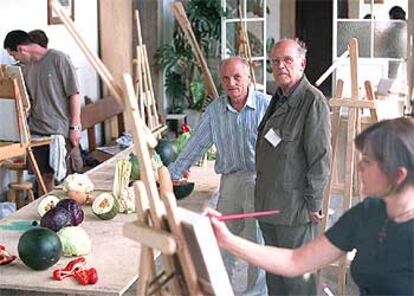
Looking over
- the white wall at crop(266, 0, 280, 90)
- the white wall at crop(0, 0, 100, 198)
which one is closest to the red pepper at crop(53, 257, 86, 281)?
the white wall at crop(0, 0, 100, 198)

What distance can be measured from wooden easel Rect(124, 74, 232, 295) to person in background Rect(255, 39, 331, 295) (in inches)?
67.0

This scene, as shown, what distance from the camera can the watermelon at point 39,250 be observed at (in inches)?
116

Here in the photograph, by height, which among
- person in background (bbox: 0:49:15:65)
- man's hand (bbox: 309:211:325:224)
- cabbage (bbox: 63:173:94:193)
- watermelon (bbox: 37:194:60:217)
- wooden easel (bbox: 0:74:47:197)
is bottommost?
man's hand (bbox: 309:211:325:224)

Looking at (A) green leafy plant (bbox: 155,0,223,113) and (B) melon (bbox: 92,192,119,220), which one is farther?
(A) green leafy plant (bbox: 155,0,223,113)

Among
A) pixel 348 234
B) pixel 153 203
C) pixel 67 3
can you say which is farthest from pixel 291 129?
pixel 67 3

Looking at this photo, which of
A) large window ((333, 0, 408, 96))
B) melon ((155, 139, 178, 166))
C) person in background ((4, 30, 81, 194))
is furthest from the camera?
large window ((333, 0, 408, 96))

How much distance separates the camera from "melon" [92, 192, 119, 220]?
3691 mm

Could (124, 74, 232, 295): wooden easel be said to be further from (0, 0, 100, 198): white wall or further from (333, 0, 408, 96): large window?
(333, 0, 408, 96): large window

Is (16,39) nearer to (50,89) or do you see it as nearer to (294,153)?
(50,89)

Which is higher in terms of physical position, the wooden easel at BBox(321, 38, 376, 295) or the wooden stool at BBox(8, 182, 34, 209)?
the wooden easel at BBox(321, 38, 376, 295)

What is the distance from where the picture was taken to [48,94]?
5574 mm

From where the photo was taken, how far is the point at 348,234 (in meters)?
1.99

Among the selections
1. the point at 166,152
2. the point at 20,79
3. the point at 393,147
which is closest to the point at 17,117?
the point at 20,79

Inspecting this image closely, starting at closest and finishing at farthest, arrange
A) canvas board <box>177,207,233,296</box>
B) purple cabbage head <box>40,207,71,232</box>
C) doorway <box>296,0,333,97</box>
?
canvas board <box>177,207,233,296</box>, purple cabbage head <box>40,207,71,232</box>, doorway <box>296,0,333,97</box>
